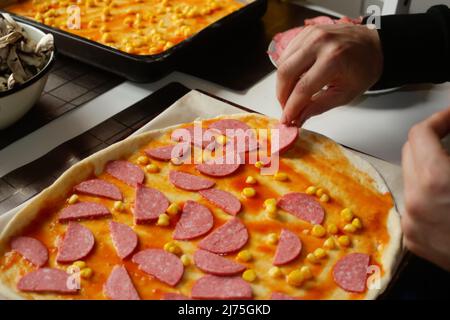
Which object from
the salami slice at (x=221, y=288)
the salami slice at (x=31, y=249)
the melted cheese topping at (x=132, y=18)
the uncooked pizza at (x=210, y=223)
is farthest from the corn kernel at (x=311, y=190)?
the melted cheese topping at (x=132, y=18)

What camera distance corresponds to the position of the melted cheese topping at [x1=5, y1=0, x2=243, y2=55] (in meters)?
2.09

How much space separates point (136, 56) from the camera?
188cm

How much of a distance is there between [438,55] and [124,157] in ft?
3.47

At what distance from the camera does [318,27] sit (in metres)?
1.56

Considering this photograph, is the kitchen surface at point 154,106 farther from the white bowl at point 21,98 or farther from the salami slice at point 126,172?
the salami slice at point 126,172

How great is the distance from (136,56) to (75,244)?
84 cm

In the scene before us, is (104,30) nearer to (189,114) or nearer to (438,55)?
(189,114)

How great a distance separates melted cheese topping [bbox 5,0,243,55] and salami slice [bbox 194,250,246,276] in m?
1.00

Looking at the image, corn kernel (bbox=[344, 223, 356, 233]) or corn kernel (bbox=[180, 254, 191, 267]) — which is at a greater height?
corn kernel (bbox=[180, 254, 191, 267])

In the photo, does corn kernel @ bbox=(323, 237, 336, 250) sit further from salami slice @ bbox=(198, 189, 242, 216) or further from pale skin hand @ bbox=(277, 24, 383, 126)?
pale skin hand @ bbox=(277, 24, 383, 126)

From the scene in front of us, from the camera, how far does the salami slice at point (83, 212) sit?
4.43 feet

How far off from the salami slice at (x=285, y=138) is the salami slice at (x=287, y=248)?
0.31m

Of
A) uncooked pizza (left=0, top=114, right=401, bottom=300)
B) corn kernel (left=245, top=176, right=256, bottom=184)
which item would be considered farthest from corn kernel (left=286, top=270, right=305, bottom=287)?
corn kernel (left=245, top=176, right=256, bottom=184)
